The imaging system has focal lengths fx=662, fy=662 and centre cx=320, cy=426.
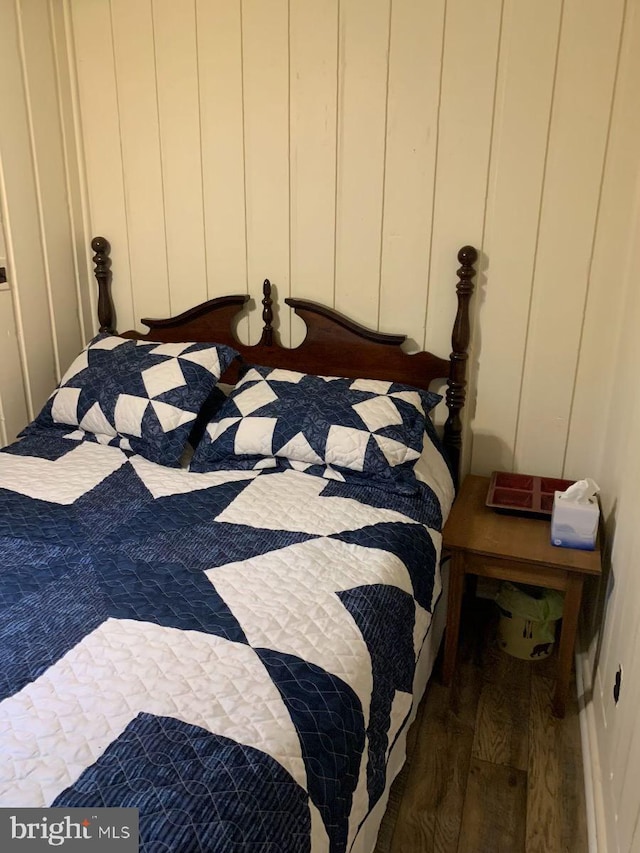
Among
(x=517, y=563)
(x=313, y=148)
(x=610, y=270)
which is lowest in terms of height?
(x=517, y=563)

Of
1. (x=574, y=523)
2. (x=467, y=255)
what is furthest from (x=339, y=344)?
(x=574, y=523)

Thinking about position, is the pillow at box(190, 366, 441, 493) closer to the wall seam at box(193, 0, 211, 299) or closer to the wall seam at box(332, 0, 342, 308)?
the wall seam at box(332, 0, 342, 308)

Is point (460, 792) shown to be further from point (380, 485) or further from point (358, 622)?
point (380, 485)

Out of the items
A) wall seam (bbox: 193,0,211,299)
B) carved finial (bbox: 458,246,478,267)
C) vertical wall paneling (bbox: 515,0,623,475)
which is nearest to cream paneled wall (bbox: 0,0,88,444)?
wall seam (bbox: 193,0,211,299)

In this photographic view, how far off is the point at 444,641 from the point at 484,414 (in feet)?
2.46

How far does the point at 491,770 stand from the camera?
Answer: 1.69m

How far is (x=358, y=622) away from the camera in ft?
4.31

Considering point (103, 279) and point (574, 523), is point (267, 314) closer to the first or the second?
point (103, 279)

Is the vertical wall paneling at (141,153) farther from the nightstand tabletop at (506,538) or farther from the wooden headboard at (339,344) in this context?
the nightstand tabletop at (506,538)

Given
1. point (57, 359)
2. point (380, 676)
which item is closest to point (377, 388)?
point (380, 676)

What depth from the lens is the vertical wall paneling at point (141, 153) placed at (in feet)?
7.54

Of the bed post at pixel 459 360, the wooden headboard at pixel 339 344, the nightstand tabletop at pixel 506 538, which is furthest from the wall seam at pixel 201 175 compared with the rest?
the nightstand tabletop at pixel 506 538

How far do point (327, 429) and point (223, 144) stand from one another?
1120mm

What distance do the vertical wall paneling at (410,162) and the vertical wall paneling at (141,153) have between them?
0.86 m
